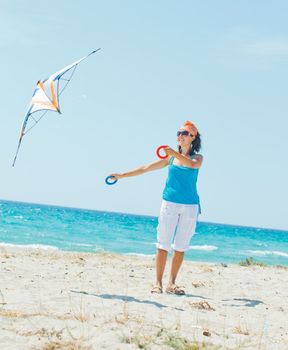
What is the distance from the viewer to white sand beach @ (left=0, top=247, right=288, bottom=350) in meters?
3.80

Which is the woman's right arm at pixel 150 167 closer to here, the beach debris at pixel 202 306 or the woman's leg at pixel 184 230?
the woman's leg at pixel 184 230

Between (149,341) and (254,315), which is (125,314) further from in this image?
(254,315)

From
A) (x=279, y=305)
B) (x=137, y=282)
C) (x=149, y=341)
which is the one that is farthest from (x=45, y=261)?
(x=149, y=341)

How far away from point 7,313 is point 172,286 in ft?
7.86

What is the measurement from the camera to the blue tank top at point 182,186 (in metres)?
6.14

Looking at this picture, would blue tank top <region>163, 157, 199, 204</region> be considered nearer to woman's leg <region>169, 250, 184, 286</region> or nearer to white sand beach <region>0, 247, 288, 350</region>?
woman's leg <region>169, 250, 184, 286</region>

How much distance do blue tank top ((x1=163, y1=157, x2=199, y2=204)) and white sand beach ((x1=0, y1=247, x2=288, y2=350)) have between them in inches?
41.8

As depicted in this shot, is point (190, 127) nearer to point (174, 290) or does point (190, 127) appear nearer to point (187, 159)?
point (187, 159)

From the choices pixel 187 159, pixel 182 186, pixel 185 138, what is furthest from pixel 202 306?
pixel 185 138

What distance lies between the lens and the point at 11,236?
1036 inches

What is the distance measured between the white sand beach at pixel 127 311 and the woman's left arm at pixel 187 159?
A: 1431mm

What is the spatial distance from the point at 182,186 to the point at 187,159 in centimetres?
36

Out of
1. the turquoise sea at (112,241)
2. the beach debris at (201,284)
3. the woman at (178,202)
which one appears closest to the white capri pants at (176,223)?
the woman at (178,202)

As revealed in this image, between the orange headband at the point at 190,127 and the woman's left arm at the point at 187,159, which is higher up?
the orange headband at the point at 190,127
